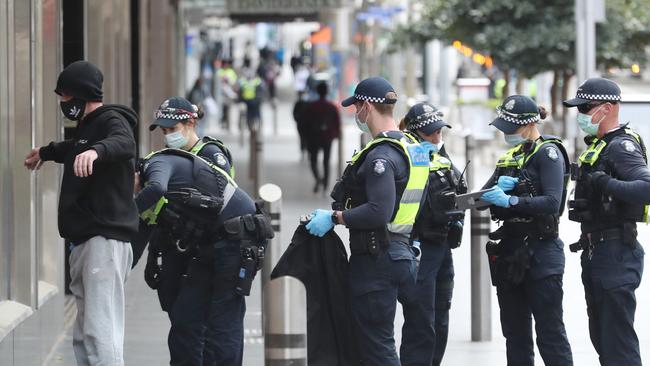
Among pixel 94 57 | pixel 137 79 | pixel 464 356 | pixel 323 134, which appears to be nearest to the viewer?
pixel 464 356

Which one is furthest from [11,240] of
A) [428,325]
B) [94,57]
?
[94,57]

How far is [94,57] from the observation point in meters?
14.5

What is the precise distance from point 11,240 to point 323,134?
579 inches

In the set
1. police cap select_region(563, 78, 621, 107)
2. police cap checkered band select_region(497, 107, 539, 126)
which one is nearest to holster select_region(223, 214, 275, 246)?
police cap checkered band select_region(497, 107, 539, 126)

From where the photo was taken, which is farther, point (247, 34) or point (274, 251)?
point (247, 34)

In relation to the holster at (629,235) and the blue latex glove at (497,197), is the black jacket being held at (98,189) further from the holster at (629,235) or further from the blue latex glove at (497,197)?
the holster at (629,235)

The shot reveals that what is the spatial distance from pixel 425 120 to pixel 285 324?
11.5ft

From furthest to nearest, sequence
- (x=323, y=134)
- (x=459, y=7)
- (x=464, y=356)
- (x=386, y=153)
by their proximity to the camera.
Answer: (x=459, y=7), (x=323, y=134), (x=464, y=356), (x=386, y=153)

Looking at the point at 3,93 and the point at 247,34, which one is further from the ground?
the point at 247,34

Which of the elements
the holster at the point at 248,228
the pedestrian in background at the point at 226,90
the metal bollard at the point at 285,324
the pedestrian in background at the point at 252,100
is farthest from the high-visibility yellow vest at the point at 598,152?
the pedestrian in background at the point at 226,90

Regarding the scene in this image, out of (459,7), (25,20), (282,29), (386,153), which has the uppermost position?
(282,29)

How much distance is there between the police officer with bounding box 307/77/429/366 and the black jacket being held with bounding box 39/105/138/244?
95 cm

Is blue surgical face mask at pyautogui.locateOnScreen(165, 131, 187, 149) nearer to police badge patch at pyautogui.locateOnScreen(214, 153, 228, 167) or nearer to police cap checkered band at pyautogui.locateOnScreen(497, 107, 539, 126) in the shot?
police badge patch at pyautogui.locateOnScreen(214, 153, 228, 167)

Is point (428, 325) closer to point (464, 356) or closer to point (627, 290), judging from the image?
point (627, 290)
